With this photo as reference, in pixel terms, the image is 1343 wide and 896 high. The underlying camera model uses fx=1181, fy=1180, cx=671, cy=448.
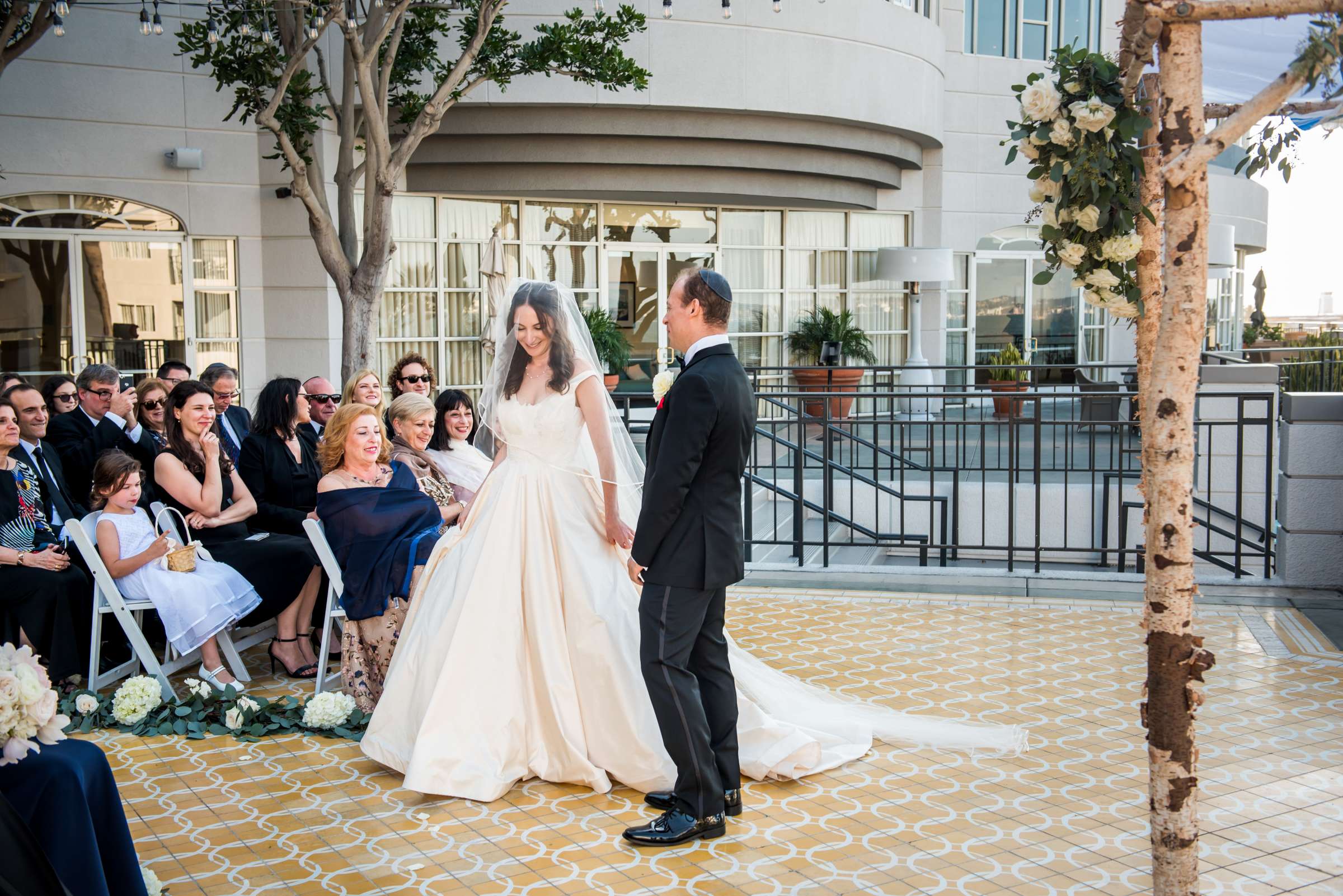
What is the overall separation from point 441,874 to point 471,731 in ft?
2.41

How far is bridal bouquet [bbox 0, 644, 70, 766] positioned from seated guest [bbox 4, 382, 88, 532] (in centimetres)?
355

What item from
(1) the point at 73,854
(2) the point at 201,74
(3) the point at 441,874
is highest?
(2) the point at 201,74

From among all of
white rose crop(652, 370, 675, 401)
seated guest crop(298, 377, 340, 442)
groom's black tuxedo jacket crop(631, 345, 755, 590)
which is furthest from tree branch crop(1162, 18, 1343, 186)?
seated guest crop(298, 377, 340, 442)

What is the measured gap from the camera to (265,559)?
19.5ft

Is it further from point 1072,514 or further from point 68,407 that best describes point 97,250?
point 1072,514

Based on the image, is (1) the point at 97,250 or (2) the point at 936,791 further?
(1) the point at 97,250

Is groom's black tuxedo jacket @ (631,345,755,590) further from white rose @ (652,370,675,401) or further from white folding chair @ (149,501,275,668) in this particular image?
white folding chair @ (149,501,275,668)

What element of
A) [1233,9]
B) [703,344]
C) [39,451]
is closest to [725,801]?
[703,344]

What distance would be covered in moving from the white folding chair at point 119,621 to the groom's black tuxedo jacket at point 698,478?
278 cm

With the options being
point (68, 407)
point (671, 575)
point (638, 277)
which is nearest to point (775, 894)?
point (671, 575)

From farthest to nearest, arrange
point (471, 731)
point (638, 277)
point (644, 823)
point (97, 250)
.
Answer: point (638, 277)
point (97, 250)
point (471, 731)
point (644, 823)

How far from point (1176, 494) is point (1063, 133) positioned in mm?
954

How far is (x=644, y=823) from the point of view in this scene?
160 inches

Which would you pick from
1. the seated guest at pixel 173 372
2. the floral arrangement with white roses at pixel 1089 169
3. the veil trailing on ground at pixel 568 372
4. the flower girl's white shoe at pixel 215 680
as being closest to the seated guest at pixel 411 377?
the seated guest at pixel 173 372
